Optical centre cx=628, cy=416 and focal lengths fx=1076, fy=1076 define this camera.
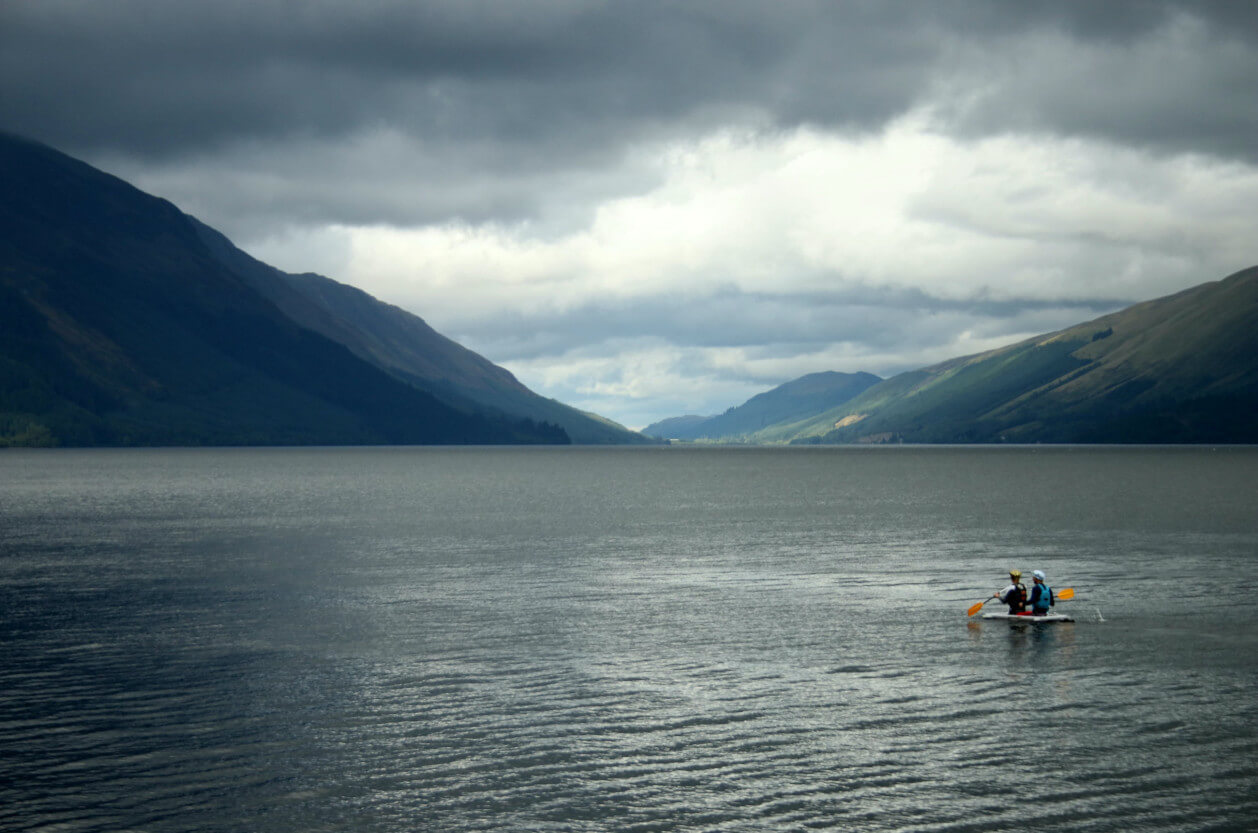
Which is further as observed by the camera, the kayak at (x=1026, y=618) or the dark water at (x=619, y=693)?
the kayak at (x=1026, y=618)

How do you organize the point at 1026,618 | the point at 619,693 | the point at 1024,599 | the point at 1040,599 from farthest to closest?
the point at 1040,599, the point at 1024,599, the point at 1026,618, the point at 619,693

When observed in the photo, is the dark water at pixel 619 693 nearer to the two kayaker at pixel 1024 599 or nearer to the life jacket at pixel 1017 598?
the two kayaker at pixel 1024 599

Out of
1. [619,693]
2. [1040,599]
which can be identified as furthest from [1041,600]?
[619,693]

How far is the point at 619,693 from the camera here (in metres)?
44.0

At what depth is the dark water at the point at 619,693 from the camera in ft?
103

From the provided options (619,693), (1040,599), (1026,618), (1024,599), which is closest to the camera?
(619,693)

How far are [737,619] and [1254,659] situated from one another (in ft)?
84.6

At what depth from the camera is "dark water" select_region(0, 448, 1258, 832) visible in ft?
103

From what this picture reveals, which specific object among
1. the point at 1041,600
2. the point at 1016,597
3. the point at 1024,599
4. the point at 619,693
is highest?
the point at 1016,597

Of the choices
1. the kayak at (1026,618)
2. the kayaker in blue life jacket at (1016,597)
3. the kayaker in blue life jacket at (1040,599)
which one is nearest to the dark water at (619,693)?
the kayak at (1026,618)

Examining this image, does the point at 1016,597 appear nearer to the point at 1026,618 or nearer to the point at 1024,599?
the point at 1024,599

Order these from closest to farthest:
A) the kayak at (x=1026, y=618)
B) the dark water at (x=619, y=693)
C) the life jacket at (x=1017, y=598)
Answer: the dark water at (x=619, y=693), the kayak at (x=1026, y=618), the life jacket at (x=1017, y=598)

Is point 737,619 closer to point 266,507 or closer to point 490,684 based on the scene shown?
point 490,684

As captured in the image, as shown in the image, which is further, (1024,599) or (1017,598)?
(1017,598)
